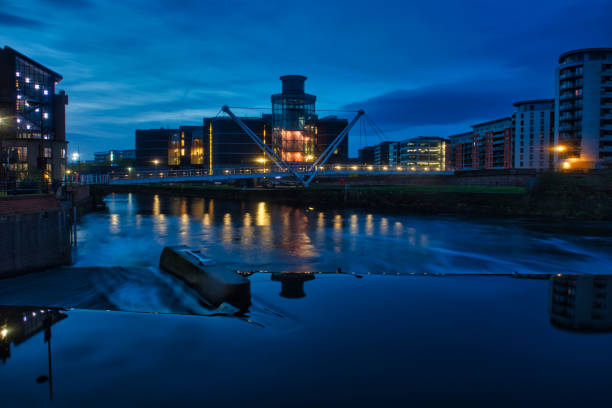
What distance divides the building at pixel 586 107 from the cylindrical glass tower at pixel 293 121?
152ft

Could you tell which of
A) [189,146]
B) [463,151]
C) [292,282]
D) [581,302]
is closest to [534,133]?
[463,151]

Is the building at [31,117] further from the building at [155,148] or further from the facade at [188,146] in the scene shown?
the building at [155,148]

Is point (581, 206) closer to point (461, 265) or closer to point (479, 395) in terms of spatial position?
point (461, 265)

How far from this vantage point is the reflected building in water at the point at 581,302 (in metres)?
10.1

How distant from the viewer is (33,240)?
15.9 metres

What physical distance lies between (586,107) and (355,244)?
70450 millimetres

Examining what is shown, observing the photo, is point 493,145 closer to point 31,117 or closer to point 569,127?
point 569,127

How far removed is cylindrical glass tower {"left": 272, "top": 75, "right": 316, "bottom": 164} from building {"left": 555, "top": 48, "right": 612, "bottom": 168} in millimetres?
46323

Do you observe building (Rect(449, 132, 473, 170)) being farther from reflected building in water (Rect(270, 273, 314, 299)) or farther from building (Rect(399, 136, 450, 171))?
reflected building in water (Rect(270, 273, 314, 299))

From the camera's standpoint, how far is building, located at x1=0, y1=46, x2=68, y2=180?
4600cm

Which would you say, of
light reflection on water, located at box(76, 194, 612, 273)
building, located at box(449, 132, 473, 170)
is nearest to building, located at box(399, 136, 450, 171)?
building, located at box(449, 132, 473, 170)

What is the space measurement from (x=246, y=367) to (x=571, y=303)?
9.45 m

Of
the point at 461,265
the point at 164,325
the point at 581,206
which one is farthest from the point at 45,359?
the point at 581,206

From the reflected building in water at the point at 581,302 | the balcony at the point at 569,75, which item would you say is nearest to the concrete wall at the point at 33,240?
the reflected building in water at the point at 581,302
